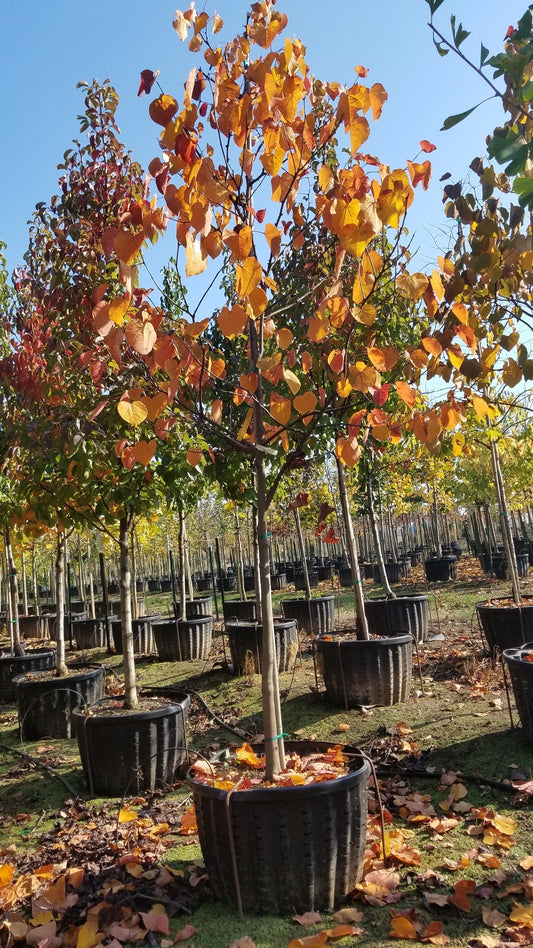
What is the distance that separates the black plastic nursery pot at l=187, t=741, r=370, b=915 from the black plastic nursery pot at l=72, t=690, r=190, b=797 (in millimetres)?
1700

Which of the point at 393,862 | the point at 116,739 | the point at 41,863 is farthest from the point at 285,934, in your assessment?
the point at 116,739

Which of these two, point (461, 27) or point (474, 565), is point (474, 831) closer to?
point (461, 27)

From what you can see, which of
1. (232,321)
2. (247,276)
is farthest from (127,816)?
(247,276)

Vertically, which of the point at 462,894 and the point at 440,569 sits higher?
the point at 440,569

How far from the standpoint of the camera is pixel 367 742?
4484 millimetres

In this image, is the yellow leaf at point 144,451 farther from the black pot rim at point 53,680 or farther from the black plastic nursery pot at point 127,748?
the black pot rim at point 53,680

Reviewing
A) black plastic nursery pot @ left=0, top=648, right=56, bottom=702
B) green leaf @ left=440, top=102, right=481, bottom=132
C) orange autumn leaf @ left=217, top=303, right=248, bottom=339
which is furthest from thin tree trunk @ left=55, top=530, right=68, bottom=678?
green leaf @ left=440, top=102, right=481, bottom=132

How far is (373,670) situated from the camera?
16.8ft

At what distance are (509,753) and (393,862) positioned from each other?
139cm

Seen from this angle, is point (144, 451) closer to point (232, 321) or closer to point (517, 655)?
point (232, 321)

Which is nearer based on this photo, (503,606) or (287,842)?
(287,842)

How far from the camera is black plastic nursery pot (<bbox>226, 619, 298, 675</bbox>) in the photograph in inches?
274

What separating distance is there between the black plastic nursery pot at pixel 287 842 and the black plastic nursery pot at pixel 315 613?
297 inches

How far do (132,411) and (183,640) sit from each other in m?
6.74
